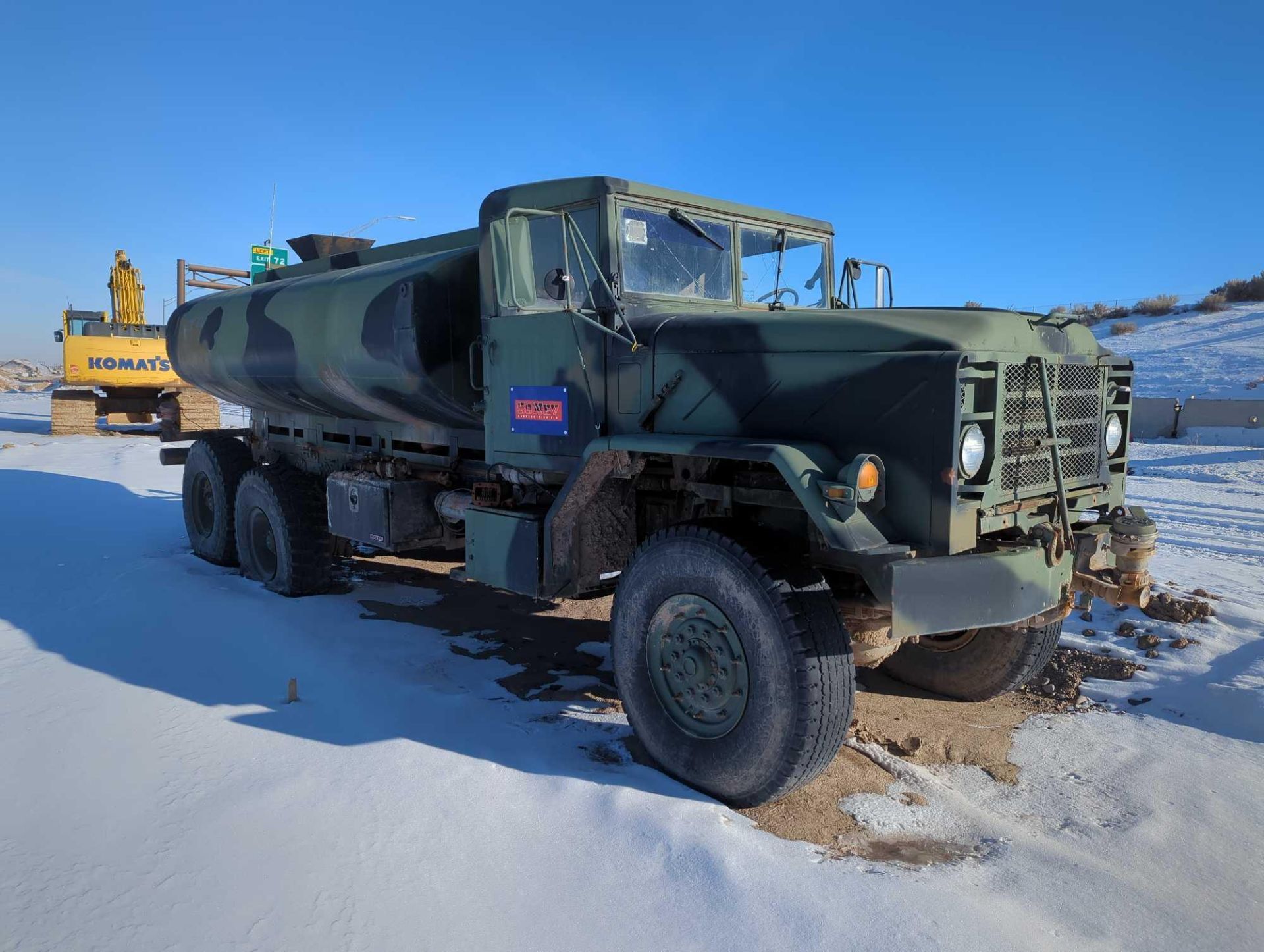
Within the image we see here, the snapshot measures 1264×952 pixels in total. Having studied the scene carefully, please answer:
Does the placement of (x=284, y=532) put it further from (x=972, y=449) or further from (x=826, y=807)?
(x=972, y=449)

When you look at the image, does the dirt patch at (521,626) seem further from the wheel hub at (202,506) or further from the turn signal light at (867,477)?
the turn signal light at (867,477)

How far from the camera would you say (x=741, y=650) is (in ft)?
11.5

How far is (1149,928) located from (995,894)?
449mm

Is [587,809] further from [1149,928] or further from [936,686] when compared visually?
[936,686]

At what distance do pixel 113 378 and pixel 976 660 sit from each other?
2032 cm

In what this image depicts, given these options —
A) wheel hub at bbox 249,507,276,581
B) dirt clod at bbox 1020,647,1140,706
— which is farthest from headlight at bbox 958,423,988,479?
wheel hub at bbox 249,507,276,581

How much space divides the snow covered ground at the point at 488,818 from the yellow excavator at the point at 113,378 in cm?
1578

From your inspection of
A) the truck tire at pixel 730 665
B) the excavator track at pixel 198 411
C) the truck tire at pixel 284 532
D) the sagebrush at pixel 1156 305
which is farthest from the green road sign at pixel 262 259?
the sagebrush at pixel 1156 305

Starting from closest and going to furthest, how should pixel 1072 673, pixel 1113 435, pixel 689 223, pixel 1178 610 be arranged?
pixel 1113 435
pixel 689 223
pixel 1072 673
pixel 1178 610

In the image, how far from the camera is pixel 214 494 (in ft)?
26.0

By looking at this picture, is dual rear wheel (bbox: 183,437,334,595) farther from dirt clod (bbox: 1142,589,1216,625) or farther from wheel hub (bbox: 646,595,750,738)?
dirt clod (bbox: 1142,589,1216,625)

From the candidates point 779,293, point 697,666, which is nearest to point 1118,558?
point 697,666

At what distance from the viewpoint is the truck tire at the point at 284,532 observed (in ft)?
22.2

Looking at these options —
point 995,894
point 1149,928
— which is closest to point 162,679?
point 995,894
